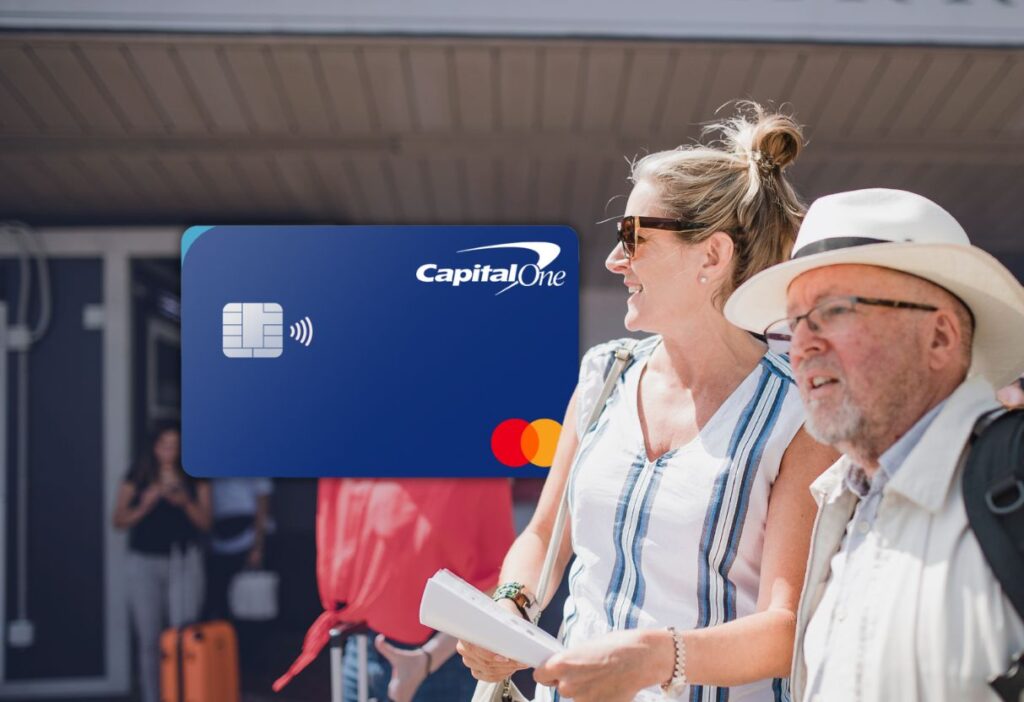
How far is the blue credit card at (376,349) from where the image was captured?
2.34m

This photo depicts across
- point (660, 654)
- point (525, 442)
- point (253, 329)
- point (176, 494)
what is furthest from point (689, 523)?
point (176, 494)

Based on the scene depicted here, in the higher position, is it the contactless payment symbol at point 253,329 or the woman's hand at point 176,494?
the contactless payment symbol at point 253,329

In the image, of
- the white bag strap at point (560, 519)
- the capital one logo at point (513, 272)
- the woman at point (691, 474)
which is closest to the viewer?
the woman at point (691, 474)

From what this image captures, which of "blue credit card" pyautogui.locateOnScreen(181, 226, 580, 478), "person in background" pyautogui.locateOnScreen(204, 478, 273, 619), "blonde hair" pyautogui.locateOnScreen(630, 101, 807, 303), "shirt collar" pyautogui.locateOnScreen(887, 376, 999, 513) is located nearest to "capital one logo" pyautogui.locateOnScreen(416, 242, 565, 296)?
"blue credit card" pyautogui.locateOnScreen(181, 226, 580, 478)

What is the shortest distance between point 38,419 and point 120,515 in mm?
716

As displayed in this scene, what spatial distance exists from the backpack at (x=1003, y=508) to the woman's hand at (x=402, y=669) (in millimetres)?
1929

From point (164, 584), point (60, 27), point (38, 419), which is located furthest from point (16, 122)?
point (164, 584)

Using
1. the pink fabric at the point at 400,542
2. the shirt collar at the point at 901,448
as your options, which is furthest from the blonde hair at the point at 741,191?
the pink fabric at the point at 400,542

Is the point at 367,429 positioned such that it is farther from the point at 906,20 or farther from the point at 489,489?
the point at 906,20

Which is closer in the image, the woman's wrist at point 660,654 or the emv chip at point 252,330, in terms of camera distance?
the woman's wrist at point 660,654

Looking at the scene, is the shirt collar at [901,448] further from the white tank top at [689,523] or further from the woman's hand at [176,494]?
the woman's hand at [176,494]

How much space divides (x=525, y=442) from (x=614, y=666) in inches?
42.7

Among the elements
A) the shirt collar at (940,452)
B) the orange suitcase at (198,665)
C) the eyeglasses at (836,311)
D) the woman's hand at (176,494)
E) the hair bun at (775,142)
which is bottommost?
the orange suitcase at (198,665)

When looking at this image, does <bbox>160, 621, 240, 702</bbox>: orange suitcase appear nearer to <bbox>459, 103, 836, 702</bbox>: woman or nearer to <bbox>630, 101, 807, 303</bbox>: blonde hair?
<bbox>459, 103, 836, 702</bbox>: woman
